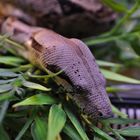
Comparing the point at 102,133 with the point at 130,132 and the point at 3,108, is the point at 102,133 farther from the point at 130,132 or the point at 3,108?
the point at 3,108

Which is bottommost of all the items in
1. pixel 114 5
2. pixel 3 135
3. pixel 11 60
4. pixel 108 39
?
pixel 3 135

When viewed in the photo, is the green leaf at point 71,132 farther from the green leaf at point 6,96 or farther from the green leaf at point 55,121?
the green leaf at point 6,96

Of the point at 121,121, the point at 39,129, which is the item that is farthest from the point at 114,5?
the point at 39,129

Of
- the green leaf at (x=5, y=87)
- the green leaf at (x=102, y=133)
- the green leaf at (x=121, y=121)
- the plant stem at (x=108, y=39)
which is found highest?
the plant stem at (x=108, y=39)

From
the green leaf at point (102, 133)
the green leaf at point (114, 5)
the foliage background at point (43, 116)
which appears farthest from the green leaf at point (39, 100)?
the green leaf at point (114, 5)

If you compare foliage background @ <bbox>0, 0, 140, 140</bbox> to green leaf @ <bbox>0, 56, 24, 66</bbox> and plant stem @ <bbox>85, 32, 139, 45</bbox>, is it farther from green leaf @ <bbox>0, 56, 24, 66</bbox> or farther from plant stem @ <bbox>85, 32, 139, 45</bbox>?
plant stem @ <bbox>85, 32, 139, 45</bbox>
